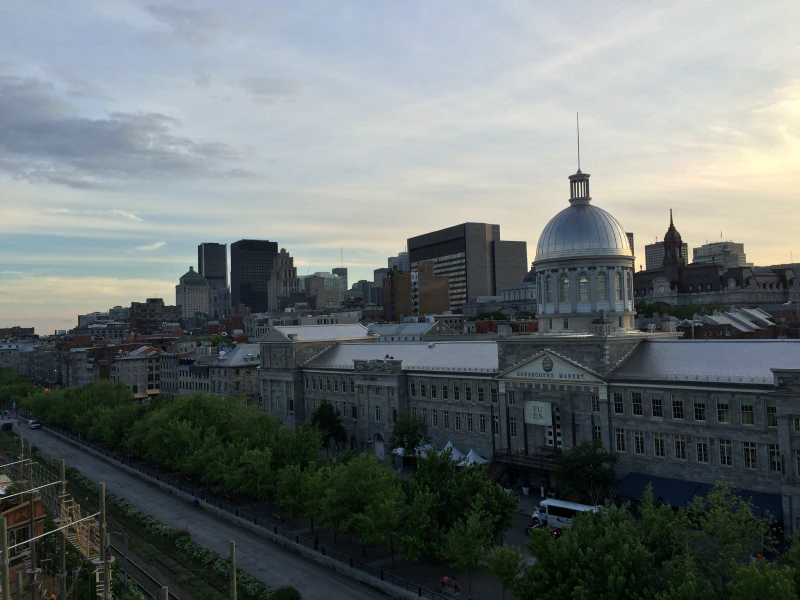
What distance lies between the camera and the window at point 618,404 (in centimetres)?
5453

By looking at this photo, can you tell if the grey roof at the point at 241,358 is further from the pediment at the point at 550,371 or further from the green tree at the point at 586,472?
the green tree at the point at 586,472

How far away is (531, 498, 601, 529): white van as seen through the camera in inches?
1846

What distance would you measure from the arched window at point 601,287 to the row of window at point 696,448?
15.1m

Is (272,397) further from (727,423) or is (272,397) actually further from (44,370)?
(44,370)

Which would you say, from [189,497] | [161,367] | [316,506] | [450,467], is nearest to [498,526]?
[450,467]

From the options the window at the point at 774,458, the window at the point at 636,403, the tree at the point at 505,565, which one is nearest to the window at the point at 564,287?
the window at the point at 636,403

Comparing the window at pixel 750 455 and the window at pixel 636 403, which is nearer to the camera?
the window at pixel 750 455

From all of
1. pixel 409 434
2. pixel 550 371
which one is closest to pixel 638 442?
pixel 550 371

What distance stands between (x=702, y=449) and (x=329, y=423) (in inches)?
1799

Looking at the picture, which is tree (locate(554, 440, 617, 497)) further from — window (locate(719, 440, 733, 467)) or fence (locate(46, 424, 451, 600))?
fence (locate(46, 424, 451, 600))

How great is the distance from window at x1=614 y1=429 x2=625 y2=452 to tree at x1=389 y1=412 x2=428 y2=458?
2105 centimetres

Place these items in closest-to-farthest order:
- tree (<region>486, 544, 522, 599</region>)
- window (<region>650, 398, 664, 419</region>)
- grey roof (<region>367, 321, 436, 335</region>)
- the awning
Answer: tree (<region>486, 544, 522, 599</region>)
the awning
window (<region>650, 398, 664, 419</region>)
grey roof (<region>367, 321, 436, 335</region>)

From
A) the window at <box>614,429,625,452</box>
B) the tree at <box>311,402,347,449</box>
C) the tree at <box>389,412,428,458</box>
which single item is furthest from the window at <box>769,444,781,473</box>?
the tree at <box>311,402,347,449</box>

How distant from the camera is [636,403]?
53531mm
